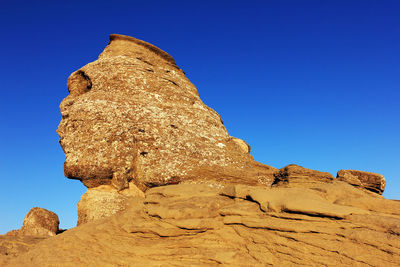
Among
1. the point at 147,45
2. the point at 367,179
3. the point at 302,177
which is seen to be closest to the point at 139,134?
the point at 302,177

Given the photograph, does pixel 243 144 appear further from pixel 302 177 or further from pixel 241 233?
pixel 241 233

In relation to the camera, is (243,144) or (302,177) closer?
(302,177)

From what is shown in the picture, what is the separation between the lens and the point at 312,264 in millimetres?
7270

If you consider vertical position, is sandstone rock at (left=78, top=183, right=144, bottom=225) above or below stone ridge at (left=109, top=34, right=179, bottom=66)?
below

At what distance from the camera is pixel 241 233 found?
28.8ft

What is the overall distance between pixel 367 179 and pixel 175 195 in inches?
390

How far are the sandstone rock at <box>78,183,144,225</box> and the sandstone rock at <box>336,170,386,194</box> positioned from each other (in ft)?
34.0

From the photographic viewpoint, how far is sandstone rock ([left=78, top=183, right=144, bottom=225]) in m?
13.0

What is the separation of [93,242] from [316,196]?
799 centimetres

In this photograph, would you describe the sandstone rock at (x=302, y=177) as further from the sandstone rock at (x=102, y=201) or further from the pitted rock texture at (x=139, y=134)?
the sandstone rock at (x=102, y=201)

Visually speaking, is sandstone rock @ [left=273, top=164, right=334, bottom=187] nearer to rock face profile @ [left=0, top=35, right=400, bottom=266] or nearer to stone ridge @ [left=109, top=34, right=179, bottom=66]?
rock face profile @ [left=0, top=35, right=400, bottom=266]

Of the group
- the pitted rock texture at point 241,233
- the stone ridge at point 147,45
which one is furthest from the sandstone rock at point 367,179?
the stone ridge at point 147,45

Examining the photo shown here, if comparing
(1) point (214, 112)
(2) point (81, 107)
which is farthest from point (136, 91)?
(1) point (214, 112)

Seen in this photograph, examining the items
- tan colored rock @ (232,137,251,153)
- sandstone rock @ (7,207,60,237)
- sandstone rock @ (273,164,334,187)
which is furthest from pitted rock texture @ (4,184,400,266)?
tan colored rock @ (232,137,251,153)
